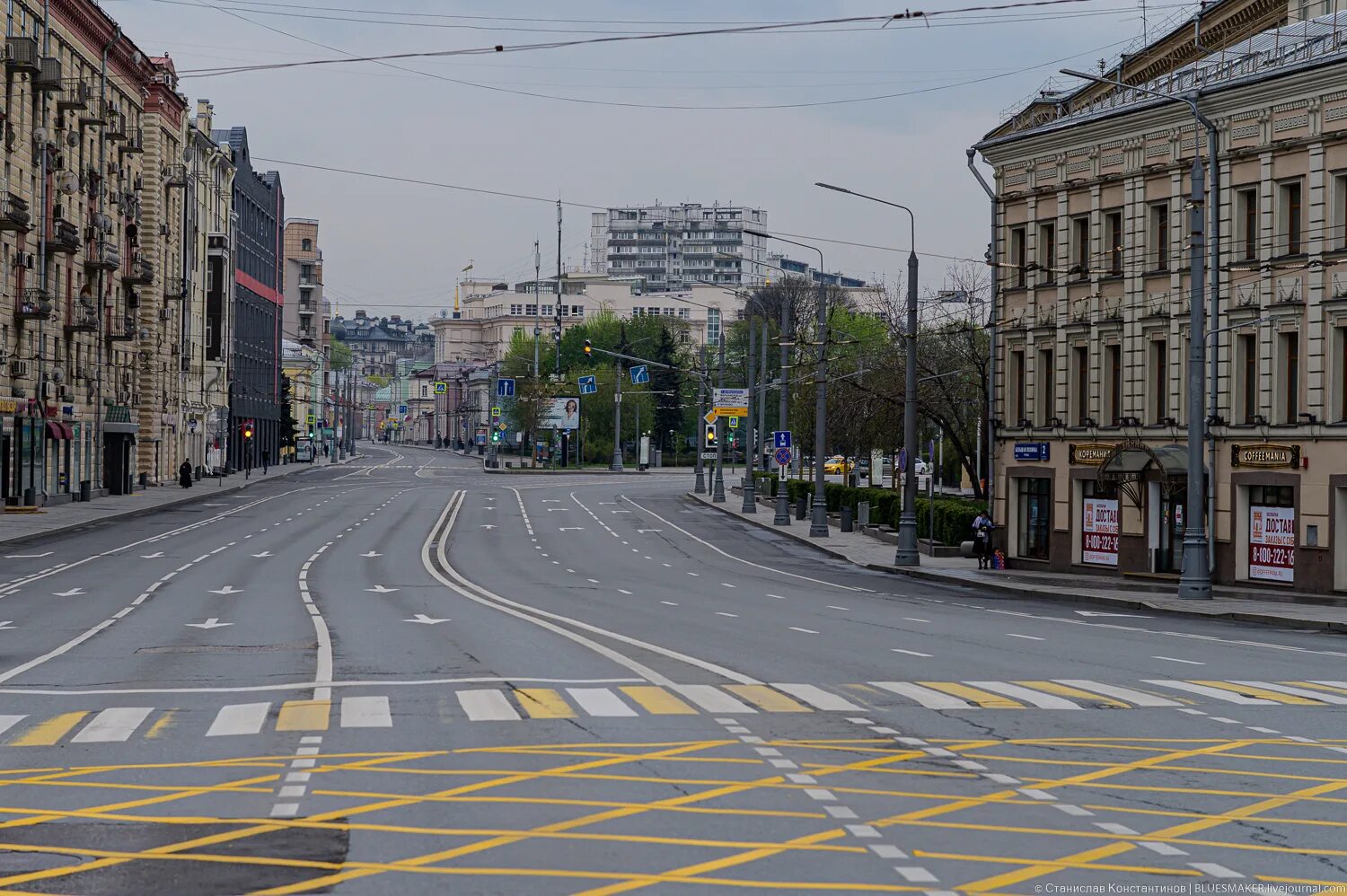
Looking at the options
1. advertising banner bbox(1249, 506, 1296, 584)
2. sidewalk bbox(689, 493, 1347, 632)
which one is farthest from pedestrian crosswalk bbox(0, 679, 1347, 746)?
advertising banner bbox(1249, 506, 1296, 584)

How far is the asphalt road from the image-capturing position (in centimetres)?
916

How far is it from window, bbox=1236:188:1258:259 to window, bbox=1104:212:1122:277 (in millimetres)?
4450

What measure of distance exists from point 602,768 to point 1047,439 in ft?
118

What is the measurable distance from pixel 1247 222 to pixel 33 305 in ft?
146

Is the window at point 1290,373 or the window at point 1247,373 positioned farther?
the window at point 1247,373

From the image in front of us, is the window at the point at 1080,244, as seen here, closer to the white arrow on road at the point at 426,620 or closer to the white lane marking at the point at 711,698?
the white arrow on road at the point at 426,620

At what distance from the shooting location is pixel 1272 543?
37875 millimetres

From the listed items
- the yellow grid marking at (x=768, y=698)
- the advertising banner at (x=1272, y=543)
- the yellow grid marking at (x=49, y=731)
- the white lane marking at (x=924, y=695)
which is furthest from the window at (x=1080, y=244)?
the yellow grid marking at (x=49, y=731)

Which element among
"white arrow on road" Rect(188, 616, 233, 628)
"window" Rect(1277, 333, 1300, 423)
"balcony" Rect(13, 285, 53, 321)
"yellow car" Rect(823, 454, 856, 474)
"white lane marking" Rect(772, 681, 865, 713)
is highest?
"balcony" Rect(13, 285, 53, 321)

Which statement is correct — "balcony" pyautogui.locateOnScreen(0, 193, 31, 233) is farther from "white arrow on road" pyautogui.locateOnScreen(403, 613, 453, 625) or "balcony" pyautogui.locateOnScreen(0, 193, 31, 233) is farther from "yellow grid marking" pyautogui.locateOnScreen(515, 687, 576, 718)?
"yellow grid marking" pyautogui.locateOnScreen(515, 687, 576, 718)

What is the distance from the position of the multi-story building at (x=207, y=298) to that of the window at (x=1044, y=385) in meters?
60.3

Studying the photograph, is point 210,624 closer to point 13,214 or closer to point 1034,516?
point 1034,516

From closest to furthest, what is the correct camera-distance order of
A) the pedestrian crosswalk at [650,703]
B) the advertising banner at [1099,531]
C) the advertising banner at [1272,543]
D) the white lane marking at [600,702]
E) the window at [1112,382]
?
1. the pedestrian crosswalk at [650,703]
2. the white lane marking at [600,702]
3. the advertising banner at [1272,543]
4. the advertising banner at [1099,531]
5. the window at [1112,382]

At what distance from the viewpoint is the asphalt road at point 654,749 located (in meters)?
9.16
